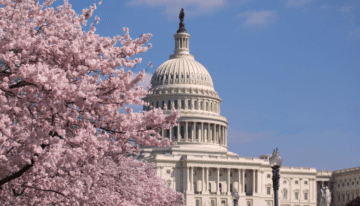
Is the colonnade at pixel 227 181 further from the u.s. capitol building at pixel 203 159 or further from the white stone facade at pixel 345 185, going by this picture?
the white stone facade at pixel 345 185

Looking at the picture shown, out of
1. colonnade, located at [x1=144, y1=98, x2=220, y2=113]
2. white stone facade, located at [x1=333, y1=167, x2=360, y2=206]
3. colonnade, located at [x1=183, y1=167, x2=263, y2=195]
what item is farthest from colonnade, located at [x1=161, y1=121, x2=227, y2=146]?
white stone facade, located at [x1=333, y1=167, x2=360, y2=206]

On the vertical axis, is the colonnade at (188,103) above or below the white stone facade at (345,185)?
above

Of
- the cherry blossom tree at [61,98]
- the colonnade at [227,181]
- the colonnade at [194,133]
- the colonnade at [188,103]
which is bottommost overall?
the cherry blossom tree at [61,98]

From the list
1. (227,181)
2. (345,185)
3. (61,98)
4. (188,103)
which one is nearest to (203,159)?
(227,181)

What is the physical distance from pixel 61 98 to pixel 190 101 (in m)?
155

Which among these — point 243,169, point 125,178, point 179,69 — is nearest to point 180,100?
point 179,69

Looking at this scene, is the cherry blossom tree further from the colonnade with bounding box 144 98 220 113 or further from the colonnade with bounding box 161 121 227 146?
the colonnade with bounding box 144 98 220 113

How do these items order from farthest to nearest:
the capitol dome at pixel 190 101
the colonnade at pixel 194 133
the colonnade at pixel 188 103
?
the colonnade at pixel 188 103 < the capitol dome at pixel 190 101 < the colonnade at pixel 194 133

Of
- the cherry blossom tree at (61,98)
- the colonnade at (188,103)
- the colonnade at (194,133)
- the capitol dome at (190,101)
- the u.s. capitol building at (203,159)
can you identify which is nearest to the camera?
the cherry blossom tree at (61,98)

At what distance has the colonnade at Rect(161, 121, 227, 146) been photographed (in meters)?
171

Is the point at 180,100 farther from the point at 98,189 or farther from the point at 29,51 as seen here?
the point at 29,51

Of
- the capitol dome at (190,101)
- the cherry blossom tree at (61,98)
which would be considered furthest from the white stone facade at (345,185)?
the cherry blossom tree at (61,98)

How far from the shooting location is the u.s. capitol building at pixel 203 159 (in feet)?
506

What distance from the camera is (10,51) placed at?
24438mm
